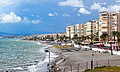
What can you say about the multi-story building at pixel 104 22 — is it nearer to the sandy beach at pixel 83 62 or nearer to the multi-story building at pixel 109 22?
the multi-story building at pixel 109 22

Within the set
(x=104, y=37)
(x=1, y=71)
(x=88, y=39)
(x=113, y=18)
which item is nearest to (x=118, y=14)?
(x=113, y=18)

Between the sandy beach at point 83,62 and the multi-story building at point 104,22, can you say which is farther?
the multi-story building at point 104,22

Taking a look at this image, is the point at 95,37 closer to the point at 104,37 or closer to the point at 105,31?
the point at 105,31

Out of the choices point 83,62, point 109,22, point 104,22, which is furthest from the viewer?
point 104,22

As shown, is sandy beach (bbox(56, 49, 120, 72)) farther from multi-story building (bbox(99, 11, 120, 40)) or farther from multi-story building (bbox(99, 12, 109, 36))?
multi-story building (bbox(99, 12, 109, 36))

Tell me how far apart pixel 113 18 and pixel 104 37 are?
19535 mm

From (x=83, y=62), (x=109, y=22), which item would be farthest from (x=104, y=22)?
(x=83, y=62)

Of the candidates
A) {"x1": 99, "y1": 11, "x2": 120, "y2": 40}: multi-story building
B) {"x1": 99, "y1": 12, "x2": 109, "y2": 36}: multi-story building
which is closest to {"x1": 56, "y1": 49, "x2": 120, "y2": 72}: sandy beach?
{"x1": 99, "y1": 11, "x2": 120, "y2": 40}: multi-story building

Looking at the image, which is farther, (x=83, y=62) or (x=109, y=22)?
(x=109, y=22)

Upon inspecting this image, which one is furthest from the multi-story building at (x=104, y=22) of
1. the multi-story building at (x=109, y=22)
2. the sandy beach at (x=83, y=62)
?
the sandy beach at (x=83, y=62)

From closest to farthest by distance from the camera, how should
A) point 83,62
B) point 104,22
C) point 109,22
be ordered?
point 83,62 → point 109,22 → point 104,22

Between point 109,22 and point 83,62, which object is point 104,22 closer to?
point 109,22

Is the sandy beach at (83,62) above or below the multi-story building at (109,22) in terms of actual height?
below

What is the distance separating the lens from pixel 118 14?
157 meters
